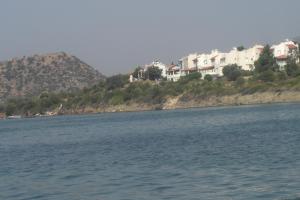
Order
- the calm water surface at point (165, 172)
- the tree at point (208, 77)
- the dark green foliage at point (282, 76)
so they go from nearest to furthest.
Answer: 1. the calm water surface at point (165, 172)
2. the dark green foliage at point (282, 76)
3. the tree at point (208, 77)

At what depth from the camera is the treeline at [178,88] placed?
13802 cm

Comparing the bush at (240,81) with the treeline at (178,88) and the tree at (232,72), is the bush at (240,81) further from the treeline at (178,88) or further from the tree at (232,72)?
the tree at (232,72)

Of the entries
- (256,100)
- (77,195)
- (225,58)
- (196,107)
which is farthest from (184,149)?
(225,58)

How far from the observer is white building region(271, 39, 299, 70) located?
158 meters

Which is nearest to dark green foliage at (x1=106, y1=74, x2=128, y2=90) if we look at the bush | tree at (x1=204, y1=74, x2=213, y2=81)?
tree at (x1=204, y1=74, x2=213, y2=81)

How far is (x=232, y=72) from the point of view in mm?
153875

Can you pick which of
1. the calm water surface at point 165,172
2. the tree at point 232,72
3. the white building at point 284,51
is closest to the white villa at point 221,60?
the white building at point 284,51

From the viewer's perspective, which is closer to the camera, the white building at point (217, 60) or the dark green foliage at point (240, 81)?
the dark green foliage at point (240, 81)

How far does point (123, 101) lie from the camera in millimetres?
166250

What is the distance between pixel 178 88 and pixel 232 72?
41.1ft

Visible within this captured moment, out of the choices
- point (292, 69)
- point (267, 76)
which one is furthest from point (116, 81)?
point (292, 69)

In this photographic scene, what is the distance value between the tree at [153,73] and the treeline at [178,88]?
1.25 ft

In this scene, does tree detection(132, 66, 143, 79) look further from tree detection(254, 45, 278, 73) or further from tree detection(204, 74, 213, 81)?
tree detection(254, 45, 278, 73)

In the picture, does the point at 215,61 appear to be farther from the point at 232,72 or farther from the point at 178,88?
the point at 178,88
